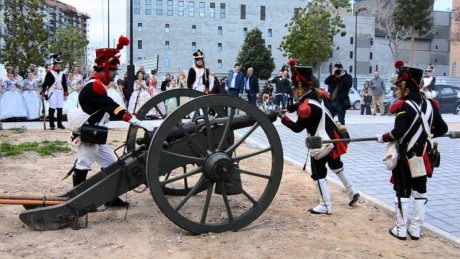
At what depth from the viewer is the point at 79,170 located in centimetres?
491

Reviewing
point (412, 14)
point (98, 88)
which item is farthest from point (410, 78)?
point (412, 14)

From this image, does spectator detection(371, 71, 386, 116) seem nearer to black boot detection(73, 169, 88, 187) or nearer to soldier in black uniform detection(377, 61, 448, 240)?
soldier in black uniform detection(377, 61, 448, 240)

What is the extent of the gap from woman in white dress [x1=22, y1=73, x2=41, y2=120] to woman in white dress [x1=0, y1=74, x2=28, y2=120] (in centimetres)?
16

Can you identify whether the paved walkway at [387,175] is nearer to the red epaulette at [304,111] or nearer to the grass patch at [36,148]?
the red epaulette at [304,111]

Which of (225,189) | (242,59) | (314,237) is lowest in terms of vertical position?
(314,237)

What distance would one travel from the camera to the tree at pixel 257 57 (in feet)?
170

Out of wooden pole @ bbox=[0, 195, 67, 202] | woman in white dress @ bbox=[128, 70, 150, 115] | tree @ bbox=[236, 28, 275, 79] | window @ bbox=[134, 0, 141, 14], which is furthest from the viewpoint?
window @ bbox=[134, 0, 141, 14]

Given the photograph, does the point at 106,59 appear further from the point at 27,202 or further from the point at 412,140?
the point at 412,140

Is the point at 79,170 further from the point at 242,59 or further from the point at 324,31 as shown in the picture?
the point at 242,59

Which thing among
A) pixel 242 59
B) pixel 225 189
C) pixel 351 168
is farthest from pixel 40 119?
pixel 242 59

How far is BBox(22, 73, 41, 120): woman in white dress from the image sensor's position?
1441 cm

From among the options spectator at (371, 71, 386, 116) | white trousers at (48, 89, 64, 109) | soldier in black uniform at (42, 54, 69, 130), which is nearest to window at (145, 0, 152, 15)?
spectator at (371, 71, 386, 116)

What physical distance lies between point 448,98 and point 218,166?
1757 centimetres

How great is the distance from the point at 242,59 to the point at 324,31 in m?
17.9
